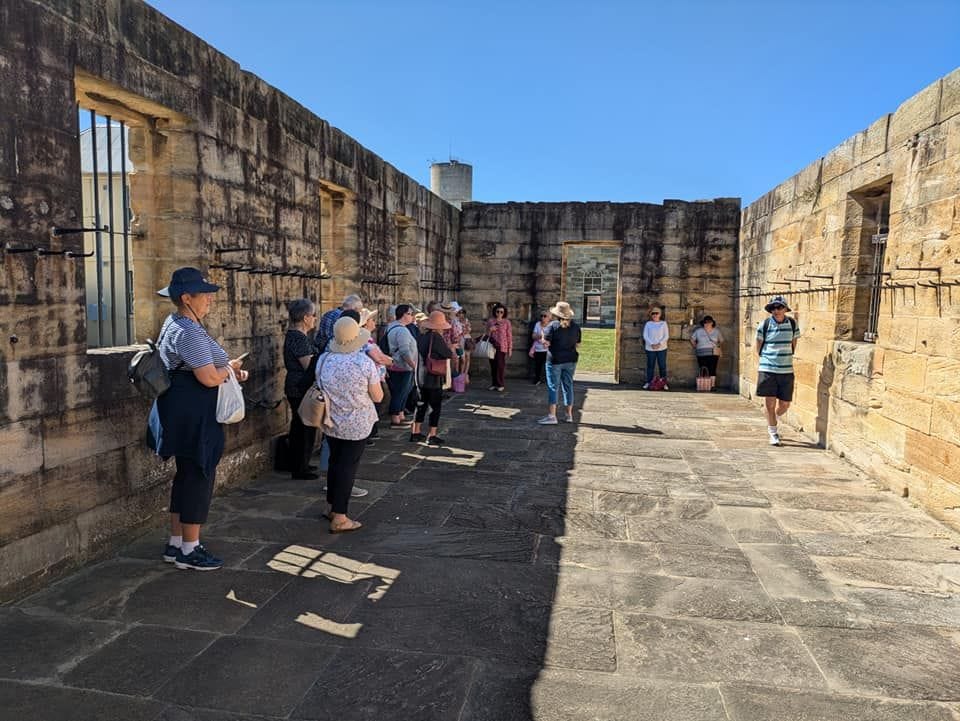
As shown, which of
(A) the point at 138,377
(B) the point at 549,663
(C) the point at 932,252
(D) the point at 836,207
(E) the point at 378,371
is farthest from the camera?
(D) the point at 836,207

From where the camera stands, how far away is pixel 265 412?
5.96 m

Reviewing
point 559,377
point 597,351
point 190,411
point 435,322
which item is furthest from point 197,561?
point 597,351

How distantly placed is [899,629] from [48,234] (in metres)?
4.78

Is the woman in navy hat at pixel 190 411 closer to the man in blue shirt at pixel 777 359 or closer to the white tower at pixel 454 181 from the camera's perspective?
the man in blue shirt at pixel 777 359

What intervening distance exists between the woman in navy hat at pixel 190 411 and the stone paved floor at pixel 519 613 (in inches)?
8.8

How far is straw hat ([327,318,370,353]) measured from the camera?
4375mm

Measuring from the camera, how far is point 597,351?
66.1 ft

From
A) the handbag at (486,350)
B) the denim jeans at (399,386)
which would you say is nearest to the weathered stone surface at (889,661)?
the denim jeans at (399,386)

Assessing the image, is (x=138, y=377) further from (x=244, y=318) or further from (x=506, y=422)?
(x=506, y=422)

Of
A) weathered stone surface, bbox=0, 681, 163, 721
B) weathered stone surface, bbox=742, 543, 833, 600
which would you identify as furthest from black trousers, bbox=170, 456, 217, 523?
weathered stone surface, bbox=742, 543, 833, 600

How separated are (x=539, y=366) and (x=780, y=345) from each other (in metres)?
5.63

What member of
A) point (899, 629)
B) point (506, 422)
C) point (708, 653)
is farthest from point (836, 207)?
point (708, 653)

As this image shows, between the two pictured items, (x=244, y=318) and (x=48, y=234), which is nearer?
(x=48, y=234)

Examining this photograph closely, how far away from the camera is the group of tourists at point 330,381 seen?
3.75m
